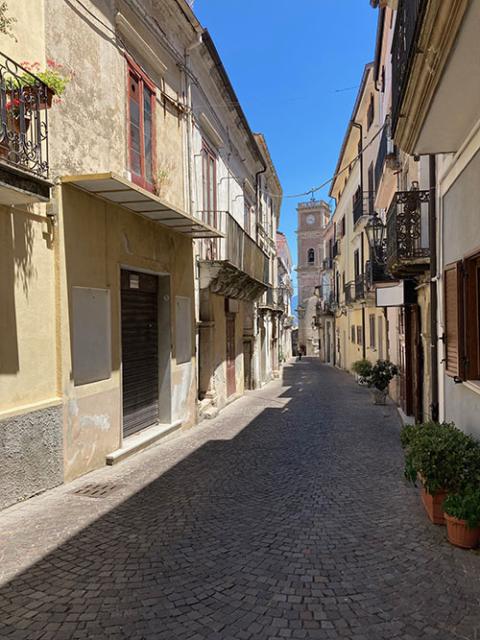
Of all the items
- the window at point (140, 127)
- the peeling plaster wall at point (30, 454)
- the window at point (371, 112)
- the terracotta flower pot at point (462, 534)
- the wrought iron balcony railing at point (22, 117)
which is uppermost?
the window at point (371, 112)

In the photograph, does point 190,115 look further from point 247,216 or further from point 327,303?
point 327,303

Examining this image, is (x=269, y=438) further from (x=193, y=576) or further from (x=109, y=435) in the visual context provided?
(x=193, y=576)

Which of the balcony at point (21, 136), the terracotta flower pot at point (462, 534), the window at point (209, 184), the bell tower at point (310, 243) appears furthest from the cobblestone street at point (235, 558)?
the bell tower at point (310, 243)

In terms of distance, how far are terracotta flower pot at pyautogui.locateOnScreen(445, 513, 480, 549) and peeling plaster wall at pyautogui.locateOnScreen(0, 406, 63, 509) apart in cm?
432

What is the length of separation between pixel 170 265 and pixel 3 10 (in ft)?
15.3

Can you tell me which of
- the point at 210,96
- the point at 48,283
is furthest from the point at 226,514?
the point at 210,96

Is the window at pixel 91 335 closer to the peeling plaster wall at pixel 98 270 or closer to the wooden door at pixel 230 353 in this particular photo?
the peeling plaster wall at pixel 98 270

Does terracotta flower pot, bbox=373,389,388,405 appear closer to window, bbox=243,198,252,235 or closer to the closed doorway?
the closed doorway

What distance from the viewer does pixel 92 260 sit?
632cm

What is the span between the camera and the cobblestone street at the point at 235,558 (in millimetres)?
3008

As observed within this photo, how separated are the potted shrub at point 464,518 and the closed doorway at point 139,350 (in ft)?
17.0

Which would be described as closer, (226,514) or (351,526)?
(351,526)

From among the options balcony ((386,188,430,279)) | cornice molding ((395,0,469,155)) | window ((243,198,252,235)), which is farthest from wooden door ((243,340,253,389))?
cornice molding ((395,0,469,155))

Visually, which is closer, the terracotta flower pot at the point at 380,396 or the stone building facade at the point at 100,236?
the stone building facade at the point at 100,236
